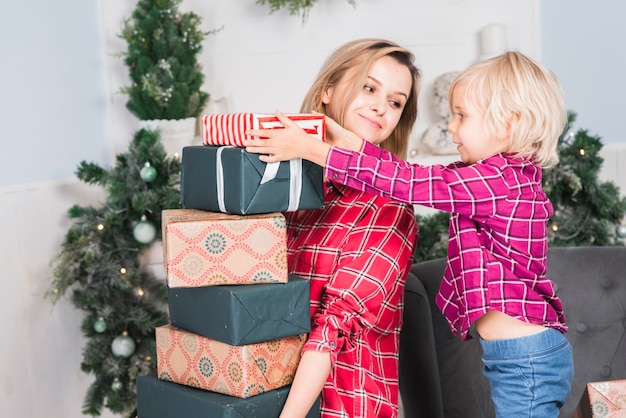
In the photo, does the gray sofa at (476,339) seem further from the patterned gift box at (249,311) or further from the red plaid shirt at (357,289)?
the patterned gift box at (249,311)

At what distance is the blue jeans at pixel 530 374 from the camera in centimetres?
164

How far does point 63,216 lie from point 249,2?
110 centimetres

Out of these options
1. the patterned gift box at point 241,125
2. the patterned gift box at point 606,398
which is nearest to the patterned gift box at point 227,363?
the patterned gift box at point 241,125

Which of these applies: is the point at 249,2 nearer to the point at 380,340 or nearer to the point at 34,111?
the point at 34,111

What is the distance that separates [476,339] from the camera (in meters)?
2.24

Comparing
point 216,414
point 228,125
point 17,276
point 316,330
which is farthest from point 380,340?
point 17,276

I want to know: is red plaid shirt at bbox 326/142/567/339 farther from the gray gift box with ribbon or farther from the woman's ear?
the woman's ear

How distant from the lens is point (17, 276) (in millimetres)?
2461

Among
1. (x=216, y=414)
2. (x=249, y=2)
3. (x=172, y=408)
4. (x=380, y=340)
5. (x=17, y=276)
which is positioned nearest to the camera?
(x=216, y=414)

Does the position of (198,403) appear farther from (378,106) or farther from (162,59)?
(162,59)

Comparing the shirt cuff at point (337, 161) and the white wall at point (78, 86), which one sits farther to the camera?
the white wall at point (78, 86)

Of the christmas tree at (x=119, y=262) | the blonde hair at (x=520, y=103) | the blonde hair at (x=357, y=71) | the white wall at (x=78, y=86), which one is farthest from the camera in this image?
the christmas tree at (x=119, y=262)

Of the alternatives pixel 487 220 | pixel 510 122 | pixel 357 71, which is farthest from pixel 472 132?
pixel 357 71

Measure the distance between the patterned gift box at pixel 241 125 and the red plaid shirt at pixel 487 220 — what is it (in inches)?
3.3
